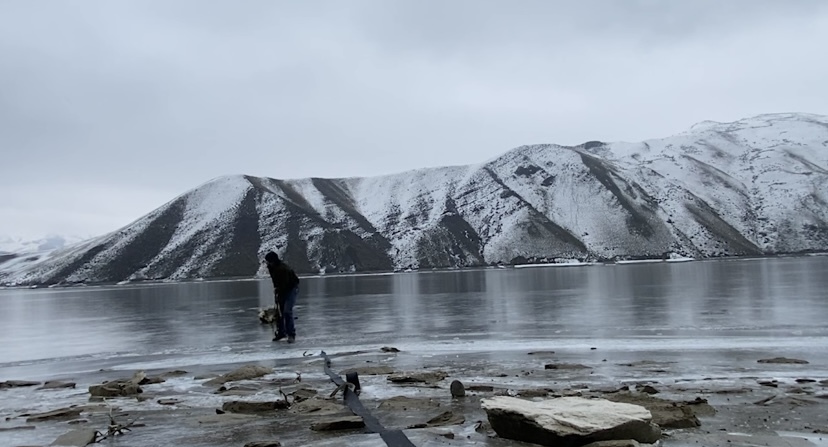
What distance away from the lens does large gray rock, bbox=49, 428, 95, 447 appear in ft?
25.2

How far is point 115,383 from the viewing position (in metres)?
12.0


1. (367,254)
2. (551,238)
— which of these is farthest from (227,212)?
(551,238)

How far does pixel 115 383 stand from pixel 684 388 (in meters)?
9.56

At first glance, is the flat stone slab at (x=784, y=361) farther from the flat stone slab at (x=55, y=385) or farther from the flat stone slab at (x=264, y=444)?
the flat stone slab at (x=55, y=385)

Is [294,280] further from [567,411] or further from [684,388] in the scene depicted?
[567,411]

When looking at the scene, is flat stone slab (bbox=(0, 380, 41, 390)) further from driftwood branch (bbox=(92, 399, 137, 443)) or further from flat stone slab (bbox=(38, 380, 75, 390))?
driftwood branch (bbox=(92, 399, 137, 443))

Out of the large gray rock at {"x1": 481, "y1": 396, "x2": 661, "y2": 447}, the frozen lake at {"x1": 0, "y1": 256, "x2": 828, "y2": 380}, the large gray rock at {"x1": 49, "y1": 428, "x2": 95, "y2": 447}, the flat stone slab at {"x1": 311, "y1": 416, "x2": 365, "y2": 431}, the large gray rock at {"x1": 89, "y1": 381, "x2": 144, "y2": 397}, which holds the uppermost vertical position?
the large gray rock at {"x1": 481, "y1": 396, "x2": 661, "y2": 447}

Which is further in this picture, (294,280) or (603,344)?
(294,280)

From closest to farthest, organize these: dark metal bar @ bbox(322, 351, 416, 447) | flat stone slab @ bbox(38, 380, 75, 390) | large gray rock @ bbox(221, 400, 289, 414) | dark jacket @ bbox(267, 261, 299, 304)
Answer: dark metal bar @ bbox(322, 351, 416, 447), large gray rock @ bbox(221, 400, 289, 414), flat stone slab @ bbox(38, 380, 75, 390), dark jacket @ bbox(267, 261, 299, 304)

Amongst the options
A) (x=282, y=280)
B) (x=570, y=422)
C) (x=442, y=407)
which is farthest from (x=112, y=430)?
(x=282, y=280)

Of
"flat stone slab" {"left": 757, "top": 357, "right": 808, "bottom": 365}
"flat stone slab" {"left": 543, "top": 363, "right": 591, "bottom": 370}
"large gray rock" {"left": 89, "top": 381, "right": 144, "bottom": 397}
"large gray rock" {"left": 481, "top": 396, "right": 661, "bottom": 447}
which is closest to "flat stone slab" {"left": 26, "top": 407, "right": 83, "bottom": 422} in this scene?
"large gray rock" {"left": 89, "top": 381, "right": 144, "bottom": 397}

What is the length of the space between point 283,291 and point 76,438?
37.1 ft

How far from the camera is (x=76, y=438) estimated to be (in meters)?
7.89

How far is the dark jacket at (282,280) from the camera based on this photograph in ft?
63.1
